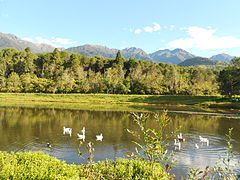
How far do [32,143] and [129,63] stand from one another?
9489cm

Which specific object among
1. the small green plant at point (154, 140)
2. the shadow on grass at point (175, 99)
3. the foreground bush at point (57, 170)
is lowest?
the shadow on grass at point (175, 99)

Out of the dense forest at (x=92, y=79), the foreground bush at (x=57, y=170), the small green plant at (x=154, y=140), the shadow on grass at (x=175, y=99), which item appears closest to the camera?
the small green plant at (x=154, y=140)

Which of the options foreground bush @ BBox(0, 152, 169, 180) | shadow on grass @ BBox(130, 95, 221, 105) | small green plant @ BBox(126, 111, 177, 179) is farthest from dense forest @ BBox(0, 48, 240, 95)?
small green plant @ BBox(126, 111, 177, 179)

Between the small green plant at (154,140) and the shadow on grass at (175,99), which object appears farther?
the shadow on grass at (175,99)

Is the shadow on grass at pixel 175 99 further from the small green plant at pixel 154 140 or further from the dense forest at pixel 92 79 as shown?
the small green plant at pixel 154 140

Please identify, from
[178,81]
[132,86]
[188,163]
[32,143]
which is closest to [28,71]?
[132,86]

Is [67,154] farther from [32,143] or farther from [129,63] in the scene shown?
[129,63]

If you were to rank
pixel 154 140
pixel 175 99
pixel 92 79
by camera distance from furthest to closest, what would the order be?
pixel 92 79
pixel 175 99
pixel 154 140

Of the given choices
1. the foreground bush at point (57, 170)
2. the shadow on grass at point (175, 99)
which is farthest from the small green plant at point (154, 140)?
the shadow on grass at point (175, 99)

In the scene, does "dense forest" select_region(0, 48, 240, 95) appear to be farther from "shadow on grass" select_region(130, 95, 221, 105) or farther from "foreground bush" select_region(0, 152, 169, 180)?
"foreground bush" select_region(0, 152, 169, 180)

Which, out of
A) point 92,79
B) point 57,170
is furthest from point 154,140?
point 92,79

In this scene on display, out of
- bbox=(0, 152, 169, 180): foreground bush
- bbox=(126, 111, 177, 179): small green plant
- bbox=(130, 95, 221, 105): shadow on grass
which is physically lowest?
bbox=(130, 95, 221, 105): shadow on grass

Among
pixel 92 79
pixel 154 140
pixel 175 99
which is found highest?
pixel 92 79

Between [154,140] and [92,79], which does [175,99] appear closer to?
[92,79]
